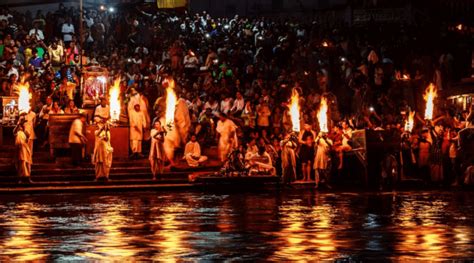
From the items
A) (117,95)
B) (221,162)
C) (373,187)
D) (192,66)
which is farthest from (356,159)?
(192,66)

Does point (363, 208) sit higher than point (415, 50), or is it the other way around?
point (415, 50)

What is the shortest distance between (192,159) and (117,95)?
289 centimetres

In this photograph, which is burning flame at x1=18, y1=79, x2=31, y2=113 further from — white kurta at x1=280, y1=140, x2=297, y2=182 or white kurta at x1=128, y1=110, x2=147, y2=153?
white kurta at x1=280, y1=140, x2=297, y2=182

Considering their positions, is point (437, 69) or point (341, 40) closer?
point (437, 69)

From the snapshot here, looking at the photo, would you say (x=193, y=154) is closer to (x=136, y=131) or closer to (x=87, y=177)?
(x=136, y=131)

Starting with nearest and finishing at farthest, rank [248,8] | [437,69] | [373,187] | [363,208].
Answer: [363,208]
[373,187]
[437,69]
[248,8]

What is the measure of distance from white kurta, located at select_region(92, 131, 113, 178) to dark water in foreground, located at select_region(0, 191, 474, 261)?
283cm

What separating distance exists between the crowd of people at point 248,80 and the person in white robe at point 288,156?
31 mm

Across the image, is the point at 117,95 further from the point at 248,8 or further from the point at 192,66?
the point at 248,8

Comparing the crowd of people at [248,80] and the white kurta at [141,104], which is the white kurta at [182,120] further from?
the white kurta at [141,104]

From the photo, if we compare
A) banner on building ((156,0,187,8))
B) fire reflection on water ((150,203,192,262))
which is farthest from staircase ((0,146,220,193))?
banner on building ((156,0,187,8))

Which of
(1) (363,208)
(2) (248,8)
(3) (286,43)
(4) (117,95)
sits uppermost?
(2) (248,8)

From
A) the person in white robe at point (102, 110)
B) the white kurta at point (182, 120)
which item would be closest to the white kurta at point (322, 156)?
the white kurta at point (182, 120)

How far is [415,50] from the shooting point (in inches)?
1559
